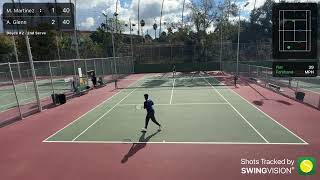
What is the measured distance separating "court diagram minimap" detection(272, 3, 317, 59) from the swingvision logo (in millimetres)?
4084

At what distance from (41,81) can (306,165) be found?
1666 inches

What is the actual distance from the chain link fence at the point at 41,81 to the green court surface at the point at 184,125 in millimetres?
4923

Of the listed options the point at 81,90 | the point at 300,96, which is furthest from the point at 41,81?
the point at 300,96

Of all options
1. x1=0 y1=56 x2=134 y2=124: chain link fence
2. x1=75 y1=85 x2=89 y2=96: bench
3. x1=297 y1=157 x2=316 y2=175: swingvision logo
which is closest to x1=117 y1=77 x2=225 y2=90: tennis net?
x1=0 y1=56 x2=134 y2=124: chain link fence

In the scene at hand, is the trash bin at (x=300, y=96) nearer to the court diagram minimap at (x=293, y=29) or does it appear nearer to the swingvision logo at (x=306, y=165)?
the court diagram minimap at (x=293, y=29)

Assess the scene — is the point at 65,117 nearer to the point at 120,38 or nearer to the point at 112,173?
the point at 112,173

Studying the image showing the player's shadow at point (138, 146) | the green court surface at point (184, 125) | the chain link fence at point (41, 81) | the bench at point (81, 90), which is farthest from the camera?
the bench at point (81, 90)

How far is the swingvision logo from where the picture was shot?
10570mm

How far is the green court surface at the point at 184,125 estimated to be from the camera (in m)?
14.5

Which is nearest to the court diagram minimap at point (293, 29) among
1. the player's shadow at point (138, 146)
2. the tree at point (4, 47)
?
the player's shadow at point (138, 146)

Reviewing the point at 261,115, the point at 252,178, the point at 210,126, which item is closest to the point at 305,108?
the point at 261,115

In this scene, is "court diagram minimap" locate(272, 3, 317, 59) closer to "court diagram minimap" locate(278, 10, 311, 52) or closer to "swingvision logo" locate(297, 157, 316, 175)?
"court diagram minimap" locate(278, 10, 311, 52)
